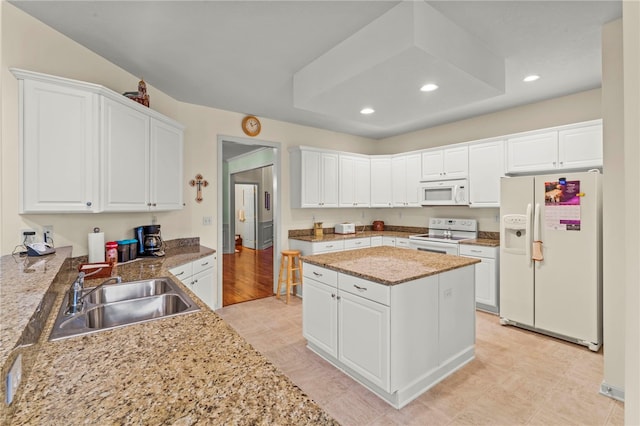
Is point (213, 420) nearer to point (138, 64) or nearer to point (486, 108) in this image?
point (138, 64)

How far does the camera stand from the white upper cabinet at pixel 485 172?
3.85m

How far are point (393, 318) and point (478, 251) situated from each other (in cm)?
235

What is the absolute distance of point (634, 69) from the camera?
862mm

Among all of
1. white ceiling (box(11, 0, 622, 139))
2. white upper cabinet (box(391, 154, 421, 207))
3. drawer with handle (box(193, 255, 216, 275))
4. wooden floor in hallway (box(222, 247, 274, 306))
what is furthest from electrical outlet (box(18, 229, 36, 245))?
white upper cabinet (box(391, 154, 421, 207))

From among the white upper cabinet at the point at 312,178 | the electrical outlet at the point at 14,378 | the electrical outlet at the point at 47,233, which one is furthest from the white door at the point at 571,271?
the electrical outlet at the point at 47,233

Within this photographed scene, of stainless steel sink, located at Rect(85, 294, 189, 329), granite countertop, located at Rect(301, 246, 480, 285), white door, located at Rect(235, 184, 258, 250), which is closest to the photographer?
stainless steel sink, located at Rect(85, 294, 189, 329)

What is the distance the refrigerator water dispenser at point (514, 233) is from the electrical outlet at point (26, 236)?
4216 mm

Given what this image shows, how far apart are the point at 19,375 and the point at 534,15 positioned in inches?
123

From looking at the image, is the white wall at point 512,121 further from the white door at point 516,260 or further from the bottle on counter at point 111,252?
the bottle on counter at point 111,252

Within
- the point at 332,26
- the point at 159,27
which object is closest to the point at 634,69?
the point at 332,26

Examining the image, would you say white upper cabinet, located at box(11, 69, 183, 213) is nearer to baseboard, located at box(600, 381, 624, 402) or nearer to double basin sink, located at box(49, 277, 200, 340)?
double basin sink, located at box(49, 277, 200, 340)

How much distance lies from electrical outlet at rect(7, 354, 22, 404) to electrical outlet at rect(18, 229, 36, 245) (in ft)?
5.61

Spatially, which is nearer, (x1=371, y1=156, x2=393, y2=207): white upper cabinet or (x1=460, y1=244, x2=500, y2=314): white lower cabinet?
(x1=460, y1=244, x2=500, y2=314): white lower cabinet

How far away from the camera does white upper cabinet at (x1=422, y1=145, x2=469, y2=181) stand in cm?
419
